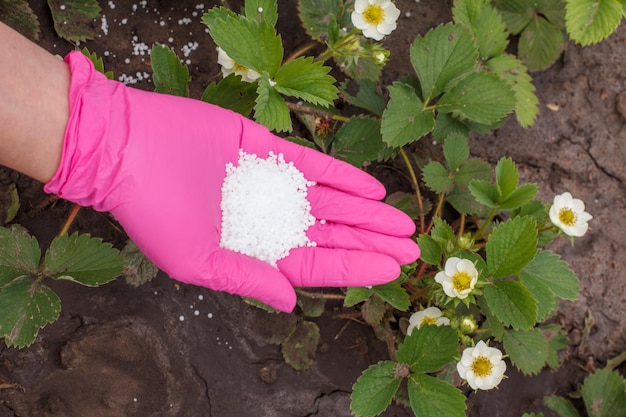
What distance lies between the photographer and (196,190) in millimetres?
1873

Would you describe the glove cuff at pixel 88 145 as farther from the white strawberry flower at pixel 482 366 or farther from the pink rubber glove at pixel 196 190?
the white strawberry flower at pixel 482 366

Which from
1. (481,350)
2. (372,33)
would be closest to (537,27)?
(372,33)

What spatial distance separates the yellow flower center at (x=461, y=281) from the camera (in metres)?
1.85

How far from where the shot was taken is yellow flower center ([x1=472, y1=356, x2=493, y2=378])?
1967mm

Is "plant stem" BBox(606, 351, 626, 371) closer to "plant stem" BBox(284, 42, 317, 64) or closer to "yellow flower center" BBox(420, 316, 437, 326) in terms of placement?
"yellow flower center" BBox(420, 316, 437, 326)

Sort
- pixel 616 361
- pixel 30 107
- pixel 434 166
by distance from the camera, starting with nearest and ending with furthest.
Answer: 1. pixel 30 107
2. pixel 434 166
3. pixel 616 361

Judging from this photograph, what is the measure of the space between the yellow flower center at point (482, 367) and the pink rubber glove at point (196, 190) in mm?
385

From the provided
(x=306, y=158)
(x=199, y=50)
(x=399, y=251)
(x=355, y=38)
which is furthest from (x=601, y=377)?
(x=199, y=50)

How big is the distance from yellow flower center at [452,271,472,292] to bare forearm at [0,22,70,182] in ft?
3.99

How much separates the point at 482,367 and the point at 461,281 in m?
0.32

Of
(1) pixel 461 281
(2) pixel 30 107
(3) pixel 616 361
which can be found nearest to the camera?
(2) pixel 30 107

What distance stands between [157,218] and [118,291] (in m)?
0.56

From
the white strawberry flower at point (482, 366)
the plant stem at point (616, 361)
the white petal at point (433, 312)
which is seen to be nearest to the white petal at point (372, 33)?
the white petal at point (433, 312)

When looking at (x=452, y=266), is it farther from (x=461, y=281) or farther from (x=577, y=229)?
(x=577, y=229)
